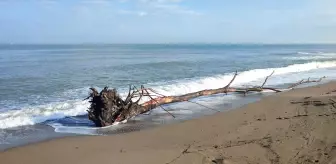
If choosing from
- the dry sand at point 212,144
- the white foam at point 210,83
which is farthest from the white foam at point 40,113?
the white foam at point 210,83

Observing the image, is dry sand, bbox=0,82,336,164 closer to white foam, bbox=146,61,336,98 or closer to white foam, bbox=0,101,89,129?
white foam, bbox=0,101,89,129

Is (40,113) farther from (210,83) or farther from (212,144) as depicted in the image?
(210,83)

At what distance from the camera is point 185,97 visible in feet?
38.0

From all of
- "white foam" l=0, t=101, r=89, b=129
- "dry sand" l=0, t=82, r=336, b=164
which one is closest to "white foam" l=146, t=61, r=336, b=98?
"white foam" l=0, t=101, r=89, b=129

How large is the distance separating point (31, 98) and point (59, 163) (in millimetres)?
7060

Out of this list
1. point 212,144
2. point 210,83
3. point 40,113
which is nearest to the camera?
point 212,144

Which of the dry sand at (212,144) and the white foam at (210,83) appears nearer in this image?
the dry sand at (212,144)

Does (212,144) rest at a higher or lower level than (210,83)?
higher

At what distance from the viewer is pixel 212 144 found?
6.25 m

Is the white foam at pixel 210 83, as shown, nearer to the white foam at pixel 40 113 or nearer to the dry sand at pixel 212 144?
the white foam at pixel 40 113

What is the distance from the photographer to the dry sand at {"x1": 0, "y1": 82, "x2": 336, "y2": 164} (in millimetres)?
5492

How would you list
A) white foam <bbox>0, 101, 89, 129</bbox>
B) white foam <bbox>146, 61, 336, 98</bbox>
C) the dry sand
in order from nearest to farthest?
1. the dry sand
2. white foam <bbox>0, 101, 89, 129</bbox>
3. white foam <bbox>146, 61, 336, 98</bbox>

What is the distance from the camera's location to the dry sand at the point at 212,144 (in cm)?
549

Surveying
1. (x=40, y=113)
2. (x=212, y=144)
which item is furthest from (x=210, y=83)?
(x=212, y=144)
